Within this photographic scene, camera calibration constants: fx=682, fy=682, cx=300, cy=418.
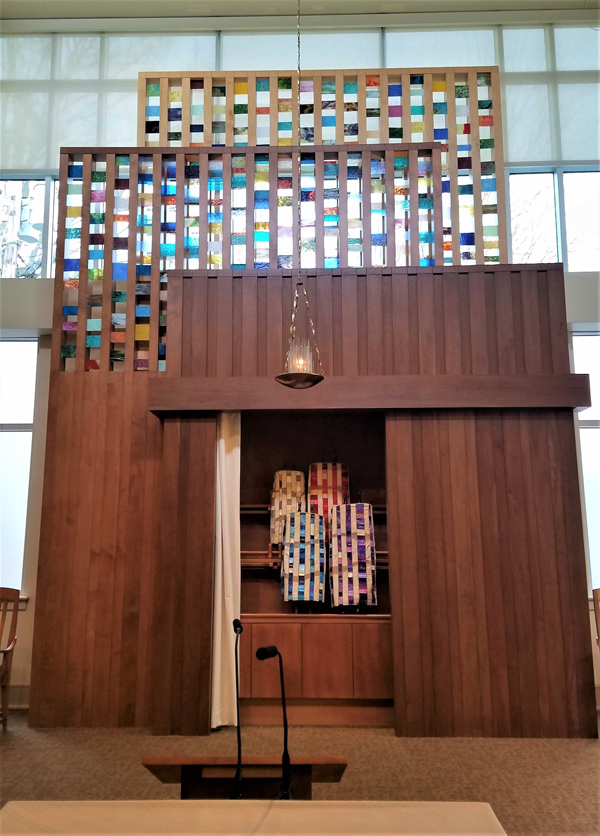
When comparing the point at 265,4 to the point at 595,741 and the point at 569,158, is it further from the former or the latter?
the point at 595,741

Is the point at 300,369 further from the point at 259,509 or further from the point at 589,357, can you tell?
the point at 589,357

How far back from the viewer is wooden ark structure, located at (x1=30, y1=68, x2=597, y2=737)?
519cm

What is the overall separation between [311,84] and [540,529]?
4.79m

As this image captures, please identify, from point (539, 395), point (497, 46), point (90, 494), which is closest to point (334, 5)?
point (497, 46)

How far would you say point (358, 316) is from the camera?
566cm

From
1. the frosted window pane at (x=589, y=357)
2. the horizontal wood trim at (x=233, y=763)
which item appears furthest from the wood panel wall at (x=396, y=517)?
the horizontal wood trim at (x=233, y=763)

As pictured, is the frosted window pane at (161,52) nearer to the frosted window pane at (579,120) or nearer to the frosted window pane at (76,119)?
the frosted window pane at (76,119)

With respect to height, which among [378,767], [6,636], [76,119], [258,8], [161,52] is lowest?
[378,767]

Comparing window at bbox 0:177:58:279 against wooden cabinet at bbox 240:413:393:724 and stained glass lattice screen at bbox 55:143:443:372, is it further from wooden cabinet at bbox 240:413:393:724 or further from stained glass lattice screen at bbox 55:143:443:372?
wooden cabinet at bbox 240:413:393:724

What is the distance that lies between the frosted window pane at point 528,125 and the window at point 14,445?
5473mm

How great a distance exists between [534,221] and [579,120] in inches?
45.8

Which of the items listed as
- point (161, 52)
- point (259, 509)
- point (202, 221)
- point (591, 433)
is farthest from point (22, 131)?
point (591, 433)

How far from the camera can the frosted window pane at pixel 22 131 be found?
7.28 meters

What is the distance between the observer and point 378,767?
4383 mm
